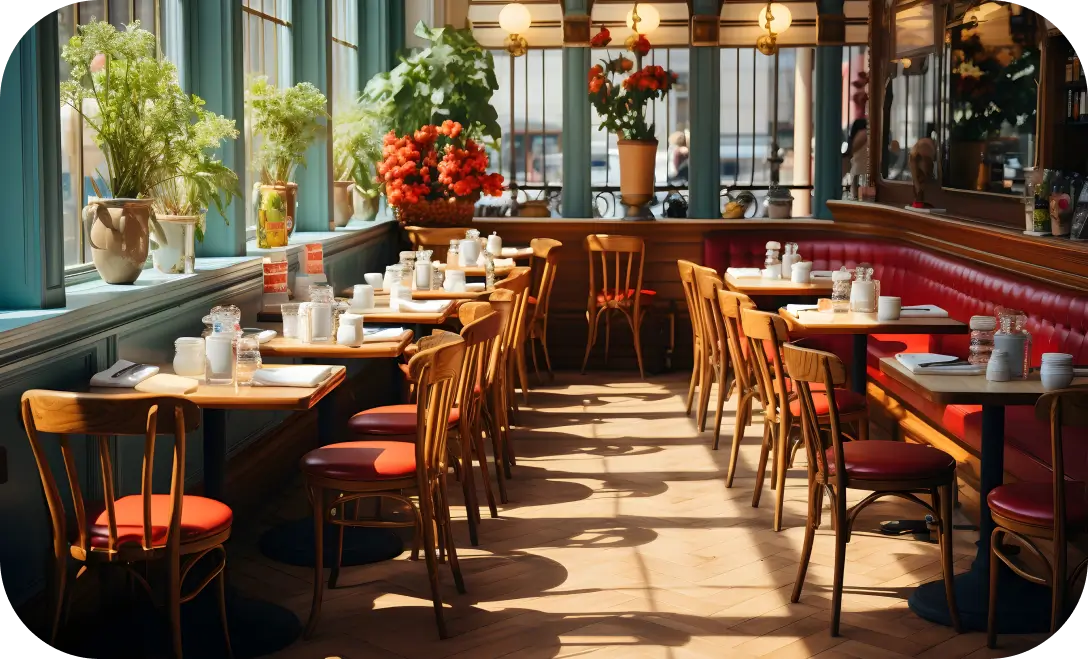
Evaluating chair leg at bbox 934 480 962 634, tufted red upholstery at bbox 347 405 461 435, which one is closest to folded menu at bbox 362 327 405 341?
tufted red upholstery at bbox 347 405 461 435

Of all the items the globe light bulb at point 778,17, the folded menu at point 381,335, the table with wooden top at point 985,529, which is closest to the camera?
the table with wooden top at point 985,529

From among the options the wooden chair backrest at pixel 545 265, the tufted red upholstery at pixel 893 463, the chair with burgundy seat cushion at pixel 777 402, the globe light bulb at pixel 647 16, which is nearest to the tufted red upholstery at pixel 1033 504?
the tufted red upholstery at pixel 893 463

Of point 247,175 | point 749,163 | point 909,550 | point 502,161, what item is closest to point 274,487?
point 247,175

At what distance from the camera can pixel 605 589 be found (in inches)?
180

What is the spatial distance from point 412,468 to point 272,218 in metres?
2.64

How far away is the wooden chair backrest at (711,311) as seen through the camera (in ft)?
21.1

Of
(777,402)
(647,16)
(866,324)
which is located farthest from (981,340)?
(647,16)

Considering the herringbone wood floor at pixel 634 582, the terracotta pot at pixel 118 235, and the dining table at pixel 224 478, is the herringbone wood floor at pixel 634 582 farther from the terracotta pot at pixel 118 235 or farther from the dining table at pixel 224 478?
the terracotta pot at pixel 118 235

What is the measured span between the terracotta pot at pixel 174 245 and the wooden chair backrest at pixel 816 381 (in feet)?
8.01

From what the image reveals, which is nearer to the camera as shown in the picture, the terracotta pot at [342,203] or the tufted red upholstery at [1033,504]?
the tufted red upholstery at [1033,504]

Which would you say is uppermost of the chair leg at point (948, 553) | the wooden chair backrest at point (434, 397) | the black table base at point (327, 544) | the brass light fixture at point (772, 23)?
the brass light fixture at point (772, 23)

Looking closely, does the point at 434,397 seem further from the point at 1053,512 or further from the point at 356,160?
the point at 356,160

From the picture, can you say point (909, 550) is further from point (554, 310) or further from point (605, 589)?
point (554, 310)

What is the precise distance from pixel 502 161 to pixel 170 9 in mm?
4905
